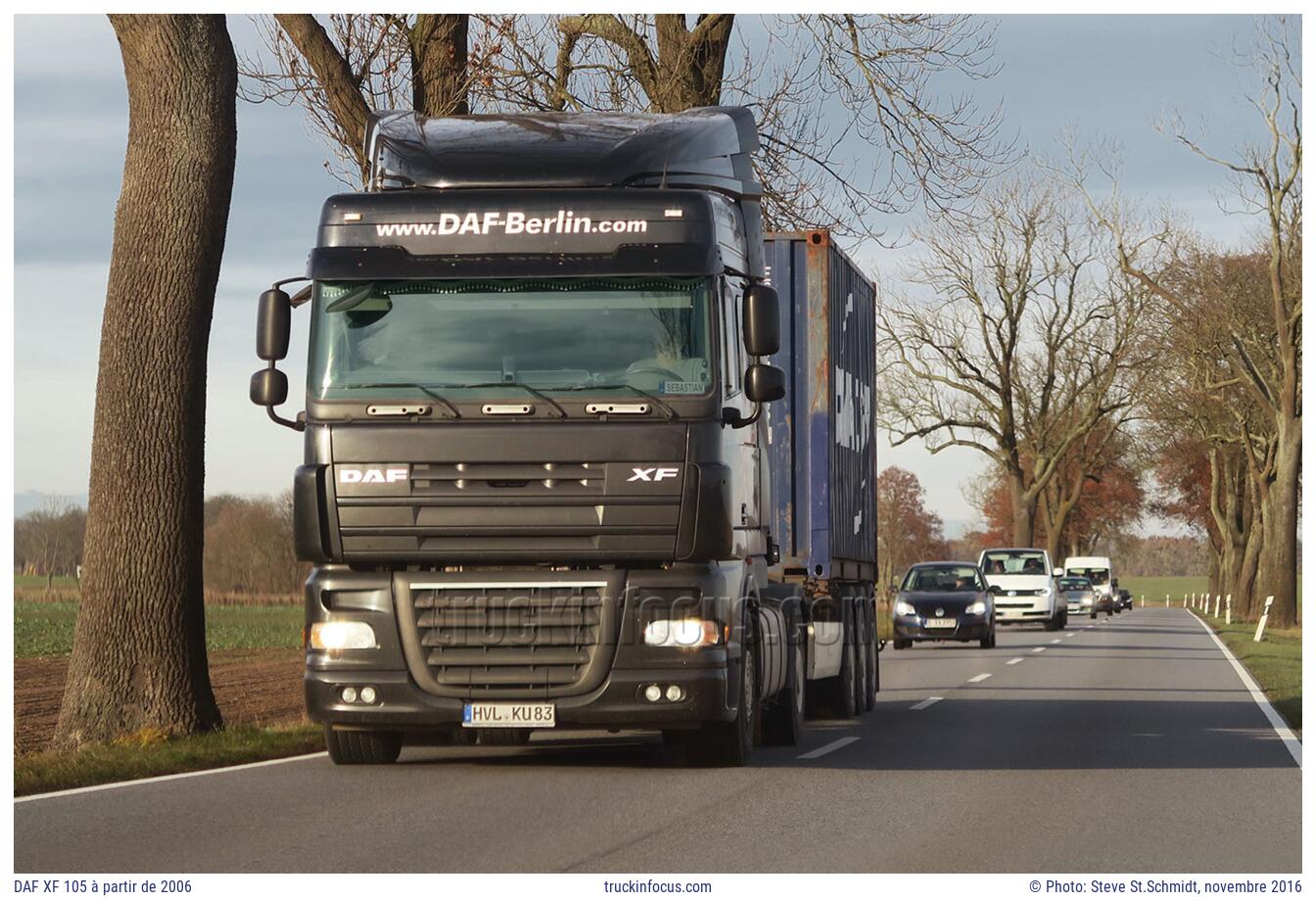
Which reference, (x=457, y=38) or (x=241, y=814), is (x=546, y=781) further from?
(x=457, y=38)

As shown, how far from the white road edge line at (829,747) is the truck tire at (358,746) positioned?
2.99 m

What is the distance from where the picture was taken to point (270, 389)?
11.9 meters

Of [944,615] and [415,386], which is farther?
[944,615]

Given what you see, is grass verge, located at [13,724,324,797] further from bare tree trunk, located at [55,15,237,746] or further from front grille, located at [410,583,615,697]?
front grille, located at [410,583,615,697]

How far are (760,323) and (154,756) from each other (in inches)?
215

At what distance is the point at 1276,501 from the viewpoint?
4694cm

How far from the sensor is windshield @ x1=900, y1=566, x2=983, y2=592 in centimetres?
3522

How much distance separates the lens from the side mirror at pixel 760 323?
1169 cm

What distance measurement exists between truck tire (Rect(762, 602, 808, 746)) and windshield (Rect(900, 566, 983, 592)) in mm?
20490

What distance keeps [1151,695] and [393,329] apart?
13.0m

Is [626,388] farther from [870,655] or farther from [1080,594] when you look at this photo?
[1080,594]

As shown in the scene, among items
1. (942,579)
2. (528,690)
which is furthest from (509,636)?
(942,579)

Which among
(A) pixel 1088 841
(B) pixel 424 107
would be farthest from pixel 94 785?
(B) pixel 424 107

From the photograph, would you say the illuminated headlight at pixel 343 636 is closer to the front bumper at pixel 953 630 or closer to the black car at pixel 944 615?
the black car at pixel 944 615
